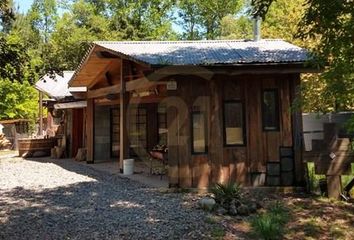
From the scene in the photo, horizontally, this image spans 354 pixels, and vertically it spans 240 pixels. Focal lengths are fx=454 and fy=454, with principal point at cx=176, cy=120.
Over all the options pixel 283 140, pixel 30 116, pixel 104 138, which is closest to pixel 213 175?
pixel 283 140

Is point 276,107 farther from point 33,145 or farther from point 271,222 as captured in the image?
point 33,145

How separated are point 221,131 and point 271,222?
11.4 feet

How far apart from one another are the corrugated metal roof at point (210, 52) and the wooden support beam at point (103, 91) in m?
1.54

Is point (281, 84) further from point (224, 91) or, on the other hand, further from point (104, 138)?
point (104, 138)

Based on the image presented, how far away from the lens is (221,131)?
404 inches

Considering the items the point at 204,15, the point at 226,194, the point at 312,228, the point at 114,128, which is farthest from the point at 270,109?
the point at 204,15

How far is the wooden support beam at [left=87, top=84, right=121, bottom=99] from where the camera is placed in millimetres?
13790

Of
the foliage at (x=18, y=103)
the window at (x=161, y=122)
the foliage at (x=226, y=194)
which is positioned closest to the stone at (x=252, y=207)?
the foliage at (x=226, y=194)

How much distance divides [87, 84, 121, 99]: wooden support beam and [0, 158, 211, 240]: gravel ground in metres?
2.76

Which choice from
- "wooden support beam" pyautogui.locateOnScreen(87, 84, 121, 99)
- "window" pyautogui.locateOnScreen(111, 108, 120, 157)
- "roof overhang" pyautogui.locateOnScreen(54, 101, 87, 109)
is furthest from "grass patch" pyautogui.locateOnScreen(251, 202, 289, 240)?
"roof overhang" pyautogui.locateOnScreen(54, 101, 87, 109)

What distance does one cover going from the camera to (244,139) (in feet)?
34.1

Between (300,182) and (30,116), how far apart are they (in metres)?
23.9

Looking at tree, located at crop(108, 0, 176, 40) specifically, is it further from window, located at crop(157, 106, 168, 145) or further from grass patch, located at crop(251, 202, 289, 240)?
grass patch, located at crop(251, 202, 289, 240)

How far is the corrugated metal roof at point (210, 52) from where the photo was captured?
32.5ft
